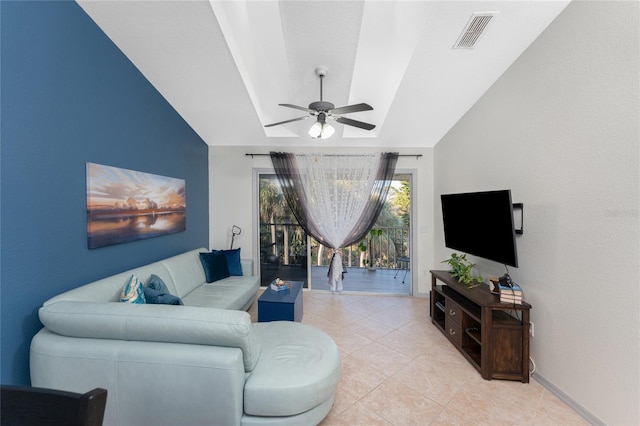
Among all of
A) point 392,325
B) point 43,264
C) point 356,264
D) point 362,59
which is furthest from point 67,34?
point 356,264

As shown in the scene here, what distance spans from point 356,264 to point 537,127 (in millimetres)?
3689

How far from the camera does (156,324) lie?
1.34 m

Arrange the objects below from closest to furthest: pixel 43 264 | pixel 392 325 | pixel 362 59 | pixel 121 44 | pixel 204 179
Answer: pixel 43 264 → pixel 121 44 → pixel 362 59 → pixel 392 325 → pixel 204 179

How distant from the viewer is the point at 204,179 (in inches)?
157

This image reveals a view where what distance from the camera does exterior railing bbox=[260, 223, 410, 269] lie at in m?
4.26

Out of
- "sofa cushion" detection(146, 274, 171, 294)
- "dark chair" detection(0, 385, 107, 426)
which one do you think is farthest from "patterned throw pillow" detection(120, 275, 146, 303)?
"dark chair" detection(0, 385, 107, 426)

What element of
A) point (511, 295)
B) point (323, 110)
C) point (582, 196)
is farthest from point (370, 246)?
point (582, 196)

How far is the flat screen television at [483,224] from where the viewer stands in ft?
6.77

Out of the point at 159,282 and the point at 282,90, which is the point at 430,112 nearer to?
the point at 282,90

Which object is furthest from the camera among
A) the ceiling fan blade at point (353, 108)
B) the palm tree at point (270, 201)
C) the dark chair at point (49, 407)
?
the palm tree at point (270, 201)

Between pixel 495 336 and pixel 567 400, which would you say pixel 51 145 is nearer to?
pixel 495 336

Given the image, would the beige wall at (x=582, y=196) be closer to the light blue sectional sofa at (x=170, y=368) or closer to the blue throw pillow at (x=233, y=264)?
the light blue sectional sofa at (x=170, y=368)

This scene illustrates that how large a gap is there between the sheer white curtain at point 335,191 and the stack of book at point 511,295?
2.05 meters

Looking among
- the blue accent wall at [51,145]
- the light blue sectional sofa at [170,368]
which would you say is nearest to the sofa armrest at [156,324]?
the light blue sectional sofa at [170,368]
